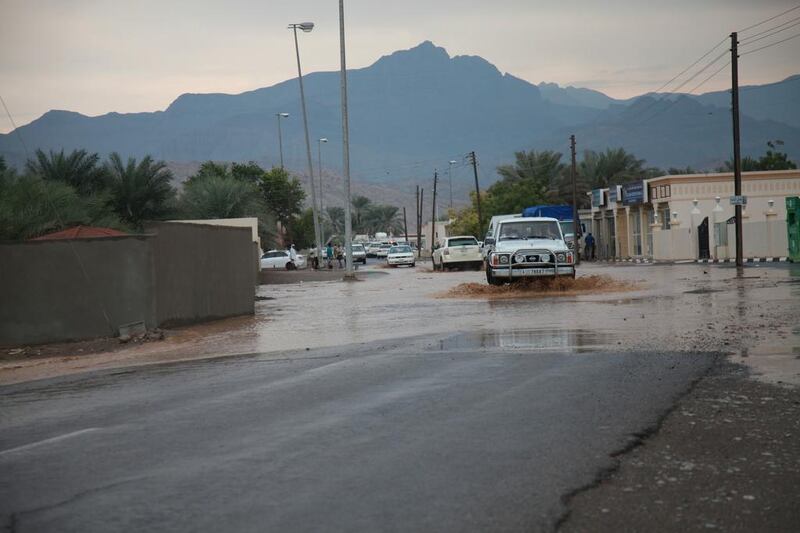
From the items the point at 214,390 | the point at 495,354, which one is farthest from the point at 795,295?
the point at 214,390

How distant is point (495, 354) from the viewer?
40.9 feet

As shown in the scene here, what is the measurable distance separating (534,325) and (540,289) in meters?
10.4

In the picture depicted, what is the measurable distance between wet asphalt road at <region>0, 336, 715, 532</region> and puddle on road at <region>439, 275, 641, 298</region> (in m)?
13.8

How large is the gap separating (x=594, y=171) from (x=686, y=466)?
86333 millimetres

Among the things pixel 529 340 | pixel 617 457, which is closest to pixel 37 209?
pixel 529 340

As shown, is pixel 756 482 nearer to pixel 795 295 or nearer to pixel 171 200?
pixel 795 295

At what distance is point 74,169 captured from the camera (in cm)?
4928

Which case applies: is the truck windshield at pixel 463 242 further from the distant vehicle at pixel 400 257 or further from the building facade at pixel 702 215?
the distant vehicle at pixel 400 257

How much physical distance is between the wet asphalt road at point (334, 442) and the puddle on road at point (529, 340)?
3.05ft

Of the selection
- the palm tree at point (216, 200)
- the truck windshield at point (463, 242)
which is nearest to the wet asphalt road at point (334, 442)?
the truck windshield at point (463, 242)

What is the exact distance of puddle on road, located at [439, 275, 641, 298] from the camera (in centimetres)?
2591

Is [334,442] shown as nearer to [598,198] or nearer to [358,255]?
[598,198]

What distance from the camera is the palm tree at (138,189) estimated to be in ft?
170

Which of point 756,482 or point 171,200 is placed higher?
point 171,200
